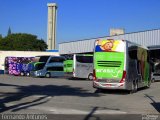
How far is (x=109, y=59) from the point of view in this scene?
2492 cm

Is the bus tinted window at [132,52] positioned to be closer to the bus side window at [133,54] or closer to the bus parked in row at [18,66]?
the bus side window at [133,54]

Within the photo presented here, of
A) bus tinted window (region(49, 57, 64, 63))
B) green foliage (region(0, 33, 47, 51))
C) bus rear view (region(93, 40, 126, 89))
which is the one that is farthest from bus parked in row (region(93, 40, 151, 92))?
green foliage (region(0, 33, 47, 51))

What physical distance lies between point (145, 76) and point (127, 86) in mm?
5718

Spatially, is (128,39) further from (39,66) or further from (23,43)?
(23,43)

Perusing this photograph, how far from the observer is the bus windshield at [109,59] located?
2454 cm

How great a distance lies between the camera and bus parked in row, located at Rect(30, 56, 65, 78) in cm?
4719

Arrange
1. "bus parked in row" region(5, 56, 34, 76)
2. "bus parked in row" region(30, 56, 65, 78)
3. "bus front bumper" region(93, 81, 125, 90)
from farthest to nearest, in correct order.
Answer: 1. "bus parked in row" region(5, 56, 34, 76)
2. "bus parked in row" region(30, 56, 65, 78)
3. "bus front bumper" region(93, 81, 125, 90)

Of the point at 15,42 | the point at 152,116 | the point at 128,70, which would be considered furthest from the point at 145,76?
the point at 15,42

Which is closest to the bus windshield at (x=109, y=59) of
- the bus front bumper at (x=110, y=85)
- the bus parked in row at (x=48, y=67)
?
the bus front bumper at (x=110, y=85)

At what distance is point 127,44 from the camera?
2466 cm

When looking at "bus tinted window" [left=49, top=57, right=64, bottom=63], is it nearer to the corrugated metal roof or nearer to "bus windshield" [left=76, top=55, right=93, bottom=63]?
"bus windshield" [left=76, top=55, right=93, bottom=63]

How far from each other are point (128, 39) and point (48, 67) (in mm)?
12239

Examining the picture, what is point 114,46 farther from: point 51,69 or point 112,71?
point 51,69

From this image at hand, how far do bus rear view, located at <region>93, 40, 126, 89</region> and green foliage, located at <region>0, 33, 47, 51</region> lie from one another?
85517 millimetres
